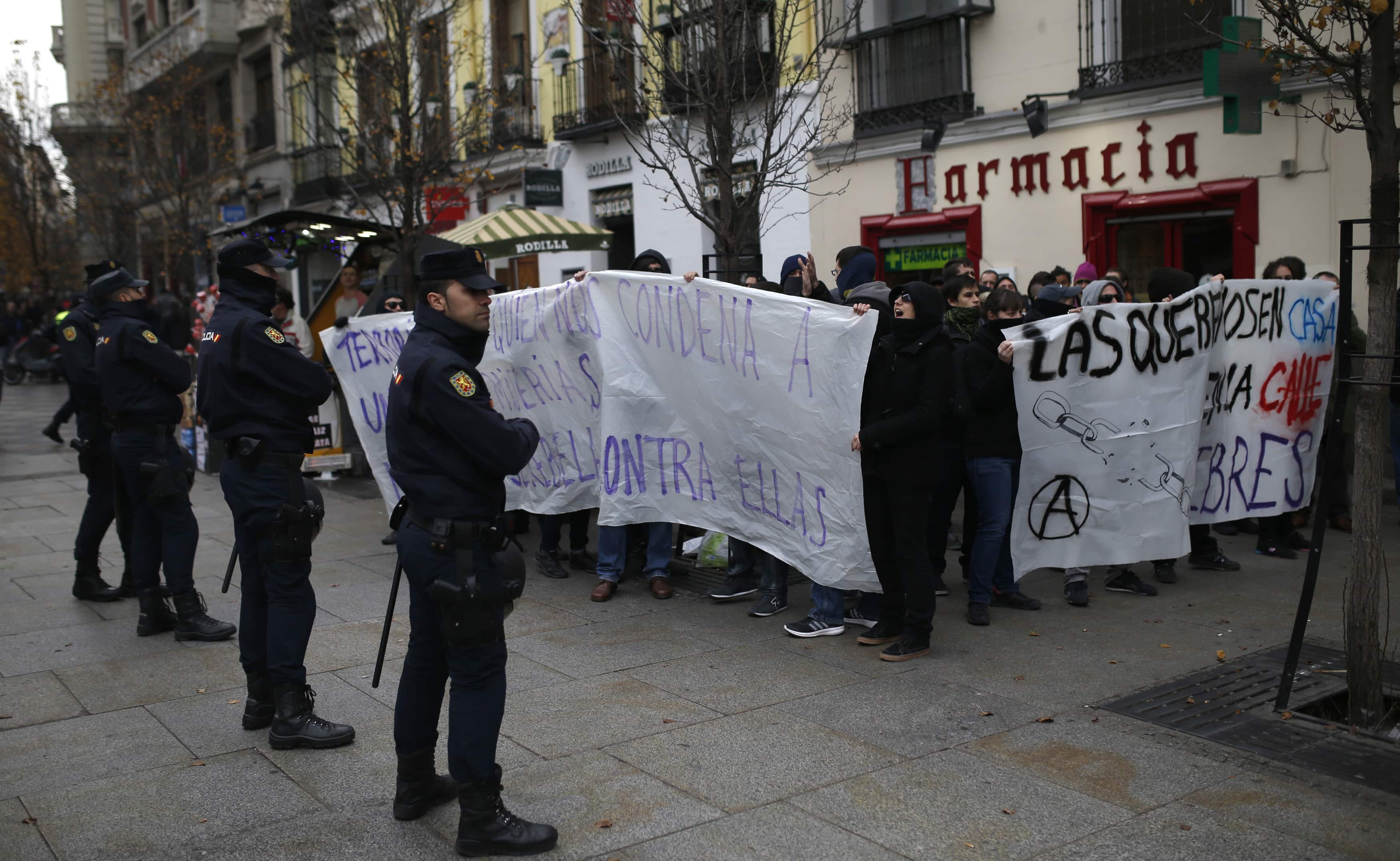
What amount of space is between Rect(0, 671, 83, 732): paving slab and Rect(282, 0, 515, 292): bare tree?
8.36 metres

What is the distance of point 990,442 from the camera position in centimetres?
688

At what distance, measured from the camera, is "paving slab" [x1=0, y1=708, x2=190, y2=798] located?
Result: 4742 millimetres

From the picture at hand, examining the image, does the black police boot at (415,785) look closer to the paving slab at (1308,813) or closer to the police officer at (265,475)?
the police officer at (265,475)

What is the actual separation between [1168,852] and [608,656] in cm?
306

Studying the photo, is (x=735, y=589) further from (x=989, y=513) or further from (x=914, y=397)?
(x=914, y=397)

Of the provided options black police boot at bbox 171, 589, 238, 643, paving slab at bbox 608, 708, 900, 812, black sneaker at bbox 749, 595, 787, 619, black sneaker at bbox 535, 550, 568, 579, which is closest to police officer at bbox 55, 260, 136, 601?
black police boot at bbox 171, 589, 238, 643

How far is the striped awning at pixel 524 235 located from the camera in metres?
14.1

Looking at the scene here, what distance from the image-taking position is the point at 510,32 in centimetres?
2248

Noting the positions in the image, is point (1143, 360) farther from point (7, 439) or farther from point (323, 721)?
point (7, 439)

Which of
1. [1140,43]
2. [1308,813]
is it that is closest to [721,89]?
[1140,43]

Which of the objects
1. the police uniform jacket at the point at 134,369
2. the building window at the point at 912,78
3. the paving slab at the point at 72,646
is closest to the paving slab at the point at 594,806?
the paving slab at the point at 72,646

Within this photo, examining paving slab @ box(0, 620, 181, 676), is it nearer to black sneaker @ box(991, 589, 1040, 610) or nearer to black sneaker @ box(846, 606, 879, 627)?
black sneaker @ box(846, 606, 879, 627)

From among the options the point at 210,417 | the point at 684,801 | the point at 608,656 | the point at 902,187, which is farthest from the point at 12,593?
the point at 902,187

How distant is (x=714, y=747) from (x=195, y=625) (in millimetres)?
3335
